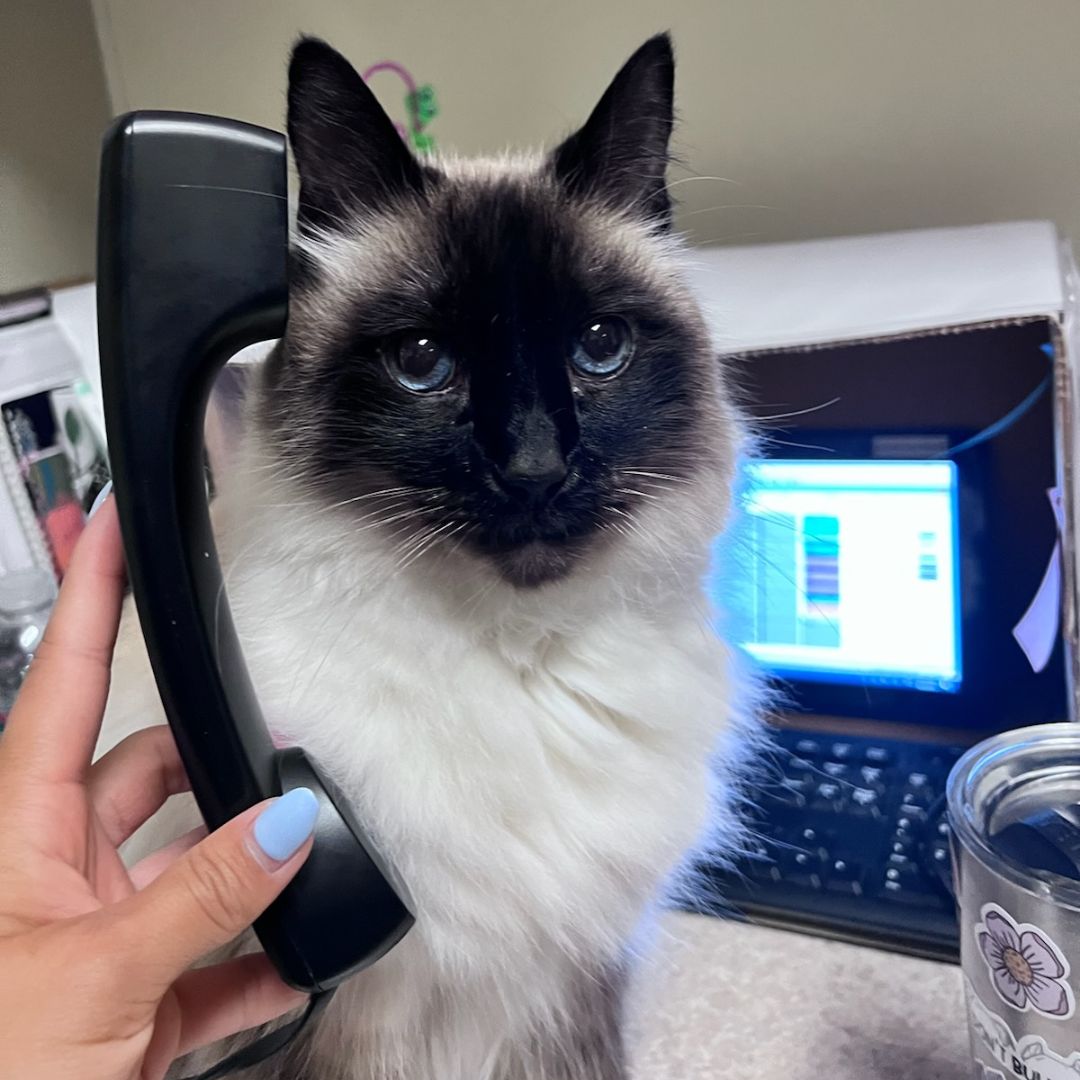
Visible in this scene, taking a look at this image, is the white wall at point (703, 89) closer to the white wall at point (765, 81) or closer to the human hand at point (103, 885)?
the white wall at point (765, 81)

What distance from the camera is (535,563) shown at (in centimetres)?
56

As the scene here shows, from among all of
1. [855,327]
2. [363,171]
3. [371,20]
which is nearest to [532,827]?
[363,171]

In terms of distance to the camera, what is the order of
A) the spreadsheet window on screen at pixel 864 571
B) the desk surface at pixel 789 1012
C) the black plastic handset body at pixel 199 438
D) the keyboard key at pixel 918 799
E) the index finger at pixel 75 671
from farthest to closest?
the spreadsheet window on screen at pixel 864 571
the keyboard key at pixel 918 799
the desk surface at pixel 789 1012
the index finger at pixel 75 671
the black plastic handset body at pixel 199 438

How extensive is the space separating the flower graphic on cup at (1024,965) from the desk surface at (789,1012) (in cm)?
17

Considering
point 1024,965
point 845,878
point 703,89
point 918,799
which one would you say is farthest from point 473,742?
point 703,89

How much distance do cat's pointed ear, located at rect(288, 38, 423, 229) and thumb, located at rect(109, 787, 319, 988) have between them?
40 centimetres

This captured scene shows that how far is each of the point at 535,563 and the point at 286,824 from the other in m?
0.21

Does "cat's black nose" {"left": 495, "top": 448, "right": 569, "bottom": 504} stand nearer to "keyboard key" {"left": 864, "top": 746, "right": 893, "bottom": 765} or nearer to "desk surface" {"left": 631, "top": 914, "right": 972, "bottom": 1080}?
"desk surface" {"left": 631, "top": 914, "right": 972, "bottom": 1080}

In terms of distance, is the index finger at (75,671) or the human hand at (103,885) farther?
the index finger at (75,671)

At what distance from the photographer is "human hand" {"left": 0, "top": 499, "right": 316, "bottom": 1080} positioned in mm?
430

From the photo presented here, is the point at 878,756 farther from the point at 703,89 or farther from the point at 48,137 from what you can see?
the point at 48,137

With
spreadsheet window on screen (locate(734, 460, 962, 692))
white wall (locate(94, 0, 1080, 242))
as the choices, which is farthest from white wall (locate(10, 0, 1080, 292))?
spreadsheet window on screen (locate(734, 460, 962, 692))

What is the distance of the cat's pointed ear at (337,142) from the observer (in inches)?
22.3

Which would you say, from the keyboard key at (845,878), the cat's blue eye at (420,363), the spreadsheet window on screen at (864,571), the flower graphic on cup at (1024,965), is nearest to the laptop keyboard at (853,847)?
the keyboard key at (845,878)
